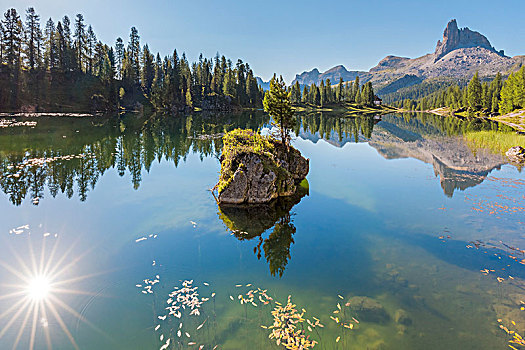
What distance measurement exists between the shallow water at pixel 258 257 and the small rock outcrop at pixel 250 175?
1818 mm

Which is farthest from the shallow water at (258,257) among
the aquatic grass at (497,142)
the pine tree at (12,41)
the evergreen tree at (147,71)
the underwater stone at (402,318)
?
the evergreen tree at (147,71)

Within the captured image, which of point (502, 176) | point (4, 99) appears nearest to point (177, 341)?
point (502, 176)

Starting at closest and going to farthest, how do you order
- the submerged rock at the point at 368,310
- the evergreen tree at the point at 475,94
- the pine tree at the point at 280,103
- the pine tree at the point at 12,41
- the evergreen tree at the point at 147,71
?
1. the submerged rock at the point at 368,310
2. the pine tree at the point at 280,103
3. the pine tree at the point at 12,41
4. the evergreen tree at the point at 475,94
5. the evergreen tree at the point at 147,71

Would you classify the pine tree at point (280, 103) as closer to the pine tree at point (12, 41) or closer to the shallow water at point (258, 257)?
the shallow water at point (258, 257)

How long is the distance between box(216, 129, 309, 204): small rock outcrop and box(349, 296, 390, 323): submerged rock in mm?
13787

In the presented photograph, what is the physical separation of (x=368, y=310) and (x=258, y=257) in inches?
260

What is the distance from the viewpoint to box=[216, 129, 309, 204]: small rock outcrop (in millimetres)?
24766

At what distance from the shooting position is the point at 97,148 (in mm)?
47188

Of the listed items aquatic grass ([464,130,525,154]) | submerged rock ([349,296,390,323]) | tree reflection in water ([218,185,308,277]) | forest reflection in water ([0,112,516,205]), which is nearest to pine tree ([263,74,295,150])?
tree reflection in water ([218,185,308,277])

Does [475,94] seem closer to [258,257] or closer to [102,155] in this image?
[102,155]

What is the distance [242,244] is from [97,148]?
40.8 metres

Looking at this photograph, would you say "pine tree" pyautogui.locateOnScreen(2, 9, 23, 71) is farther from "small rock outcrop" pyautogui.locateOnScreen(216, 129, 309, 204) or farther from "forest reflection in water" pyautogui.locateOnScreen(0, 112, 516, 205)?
"small rock outcrop" pyautogui.locateOnScreen(216, 129, 309, 204)

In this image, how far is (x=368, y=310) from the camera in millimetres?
11930

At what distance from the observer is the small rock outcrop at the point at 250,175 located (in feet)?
81.3
